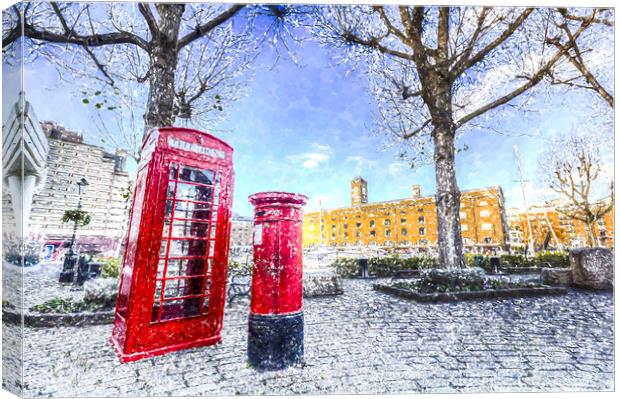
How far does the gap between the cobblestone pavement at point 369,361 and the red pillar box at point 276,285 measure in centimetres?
19

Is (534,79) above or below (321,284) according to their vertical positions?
above

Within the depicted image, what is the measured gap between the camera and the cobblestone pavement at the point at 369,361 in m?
2.44

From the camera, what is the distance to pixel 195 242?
3.41m

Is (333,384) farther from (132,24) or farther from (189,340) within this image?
(132,24)

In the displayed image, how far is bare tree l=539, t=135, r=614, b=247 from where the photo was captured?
587 cm

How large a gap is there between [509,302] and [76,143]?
8.07m

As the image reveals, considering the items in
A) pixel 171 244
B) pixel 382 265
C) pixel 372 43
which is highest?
pixel 372 43

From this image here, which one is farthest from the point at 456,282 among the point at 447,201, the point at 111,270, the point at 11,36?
the point at 111,270

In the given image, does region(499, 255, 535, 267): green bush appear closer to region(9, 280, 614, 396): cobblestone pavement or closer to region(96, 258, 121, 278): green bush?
region(9, 280, 614, 396): cobblestone pavement

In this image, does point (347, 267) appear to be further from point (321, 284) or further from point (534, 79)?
point (534, 79)

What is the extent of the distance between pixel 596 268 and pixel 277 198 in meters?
8.01

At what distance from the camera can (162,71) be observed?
463 centimetres

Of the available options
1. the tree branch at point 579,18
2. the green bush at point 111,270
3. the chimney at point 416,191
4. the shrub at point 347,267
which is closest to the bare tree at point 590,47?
the tree branch at point 579,18

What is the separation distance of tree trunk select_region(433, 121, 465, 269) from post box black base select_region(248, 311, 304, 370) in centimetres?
447
